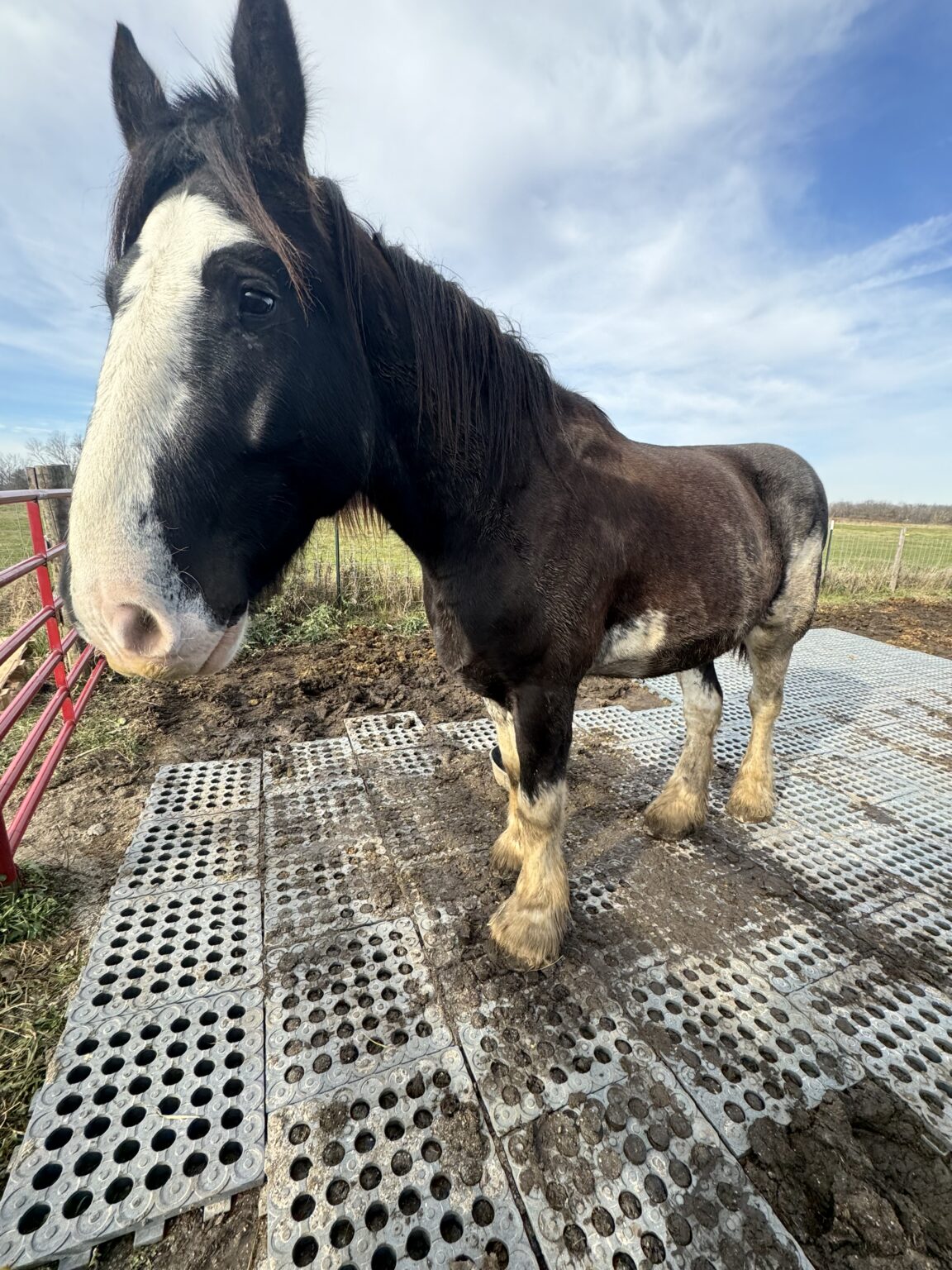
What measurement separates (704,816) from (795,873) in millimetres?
492

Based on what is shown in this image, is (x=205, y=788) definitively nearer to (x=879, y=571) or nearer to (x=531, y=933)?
(x=531, y=933)

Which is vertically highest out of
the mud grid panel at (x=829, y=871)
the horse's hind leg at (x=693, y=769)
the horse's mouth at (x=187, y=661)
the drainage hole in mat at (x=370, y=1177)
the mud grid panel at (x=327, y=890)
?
the horse's mouth at (x=187, y=661)

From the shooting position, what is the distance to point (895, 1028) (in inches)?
73.5

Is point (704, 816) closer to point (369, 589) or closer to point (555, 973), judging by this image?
point (555, 973)

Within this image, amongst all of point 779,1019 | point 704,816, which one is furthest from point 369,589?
point 779,1019

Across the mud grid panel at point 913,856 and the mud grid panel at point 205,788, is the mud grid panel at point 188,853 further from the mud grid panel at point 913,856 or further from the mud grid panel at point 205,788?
the mud grid panel at point 913,856

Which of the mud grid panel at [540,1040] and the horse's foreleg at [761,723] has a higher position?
the horse's foreleg at [761,723]

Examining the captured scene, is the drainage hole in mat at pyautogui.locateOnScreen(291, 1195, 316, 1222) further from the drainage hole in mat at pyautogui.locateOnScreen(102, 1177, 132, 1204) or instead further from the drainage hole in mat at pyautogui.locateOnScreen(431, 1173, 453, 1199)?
the drainage hole in mat at pyautogui.locateOnScreen(102, 1177, 132, 1204)

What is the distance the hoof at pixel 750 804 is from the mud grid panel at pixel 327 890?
6.62 ft

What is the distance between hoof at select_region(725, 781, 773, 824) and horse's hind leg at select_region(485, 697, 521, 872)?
4.78 ft

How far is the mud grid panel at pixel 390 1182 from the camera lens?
123 centimetres

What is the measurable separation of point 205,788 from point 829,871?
340cm

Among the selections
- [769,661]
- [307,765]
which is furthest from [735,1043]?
[307,765]

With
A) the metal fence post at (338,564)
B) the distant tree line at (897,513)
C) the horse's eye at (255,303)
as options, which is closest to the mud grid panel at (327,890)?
the horse's eye at (255,303)
